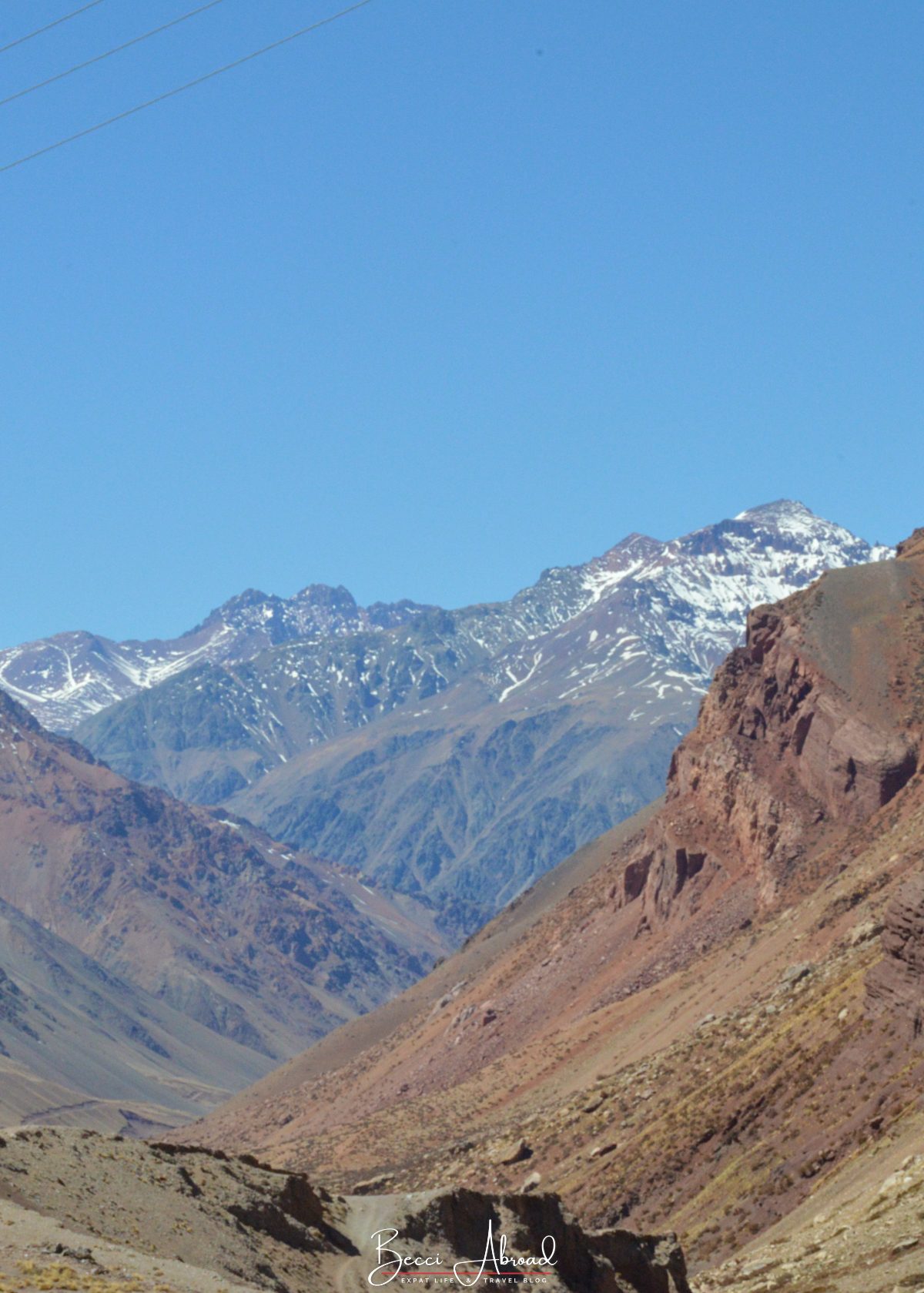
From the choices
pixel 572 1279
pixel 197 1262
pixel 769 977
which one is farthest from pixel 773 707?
pixel 197 1262

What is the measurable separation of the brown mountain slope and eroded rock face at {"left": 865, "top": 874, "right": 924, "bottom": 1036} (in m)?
0.10

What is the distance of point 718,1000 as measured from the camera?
89.6 m

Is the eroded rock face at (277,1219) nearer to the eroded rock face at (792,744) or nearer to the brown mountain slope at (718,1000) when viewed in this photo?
the brown mountain slope at (718,1000)

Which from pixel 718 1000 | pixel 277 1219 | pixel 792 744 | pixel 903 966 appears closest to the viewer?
pixel 277 1219

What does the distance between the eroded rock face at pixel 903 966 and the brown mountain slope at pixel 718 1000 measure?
0.10 m

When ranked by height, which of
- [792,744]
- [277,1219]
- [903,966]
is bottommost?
[903,966]

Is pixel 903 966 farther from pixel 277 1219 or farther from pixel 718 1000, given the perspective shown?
pixel 718 1000

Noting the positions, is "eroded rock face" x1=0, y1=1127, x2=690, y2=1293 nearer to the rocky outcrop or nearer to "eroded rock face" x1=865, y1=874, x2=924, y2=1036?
"eroded rock face" x1=865, y1=874, x2=924, y2=1036

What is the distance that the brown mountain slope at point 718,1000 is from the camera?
60375 millimetres

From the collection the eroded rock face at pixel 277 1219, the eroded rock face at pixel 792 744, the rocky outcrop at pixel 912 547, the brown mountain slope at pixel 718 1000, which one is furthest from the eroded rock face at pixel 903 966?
the rocky outcrop at pixel 912 547

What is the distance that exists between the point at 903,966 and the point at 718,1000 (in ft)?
101

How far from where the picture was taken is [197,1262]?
33.5 m

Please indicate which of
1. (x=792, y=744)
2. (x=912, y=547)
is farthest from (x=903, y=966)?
(x=912, y=547)

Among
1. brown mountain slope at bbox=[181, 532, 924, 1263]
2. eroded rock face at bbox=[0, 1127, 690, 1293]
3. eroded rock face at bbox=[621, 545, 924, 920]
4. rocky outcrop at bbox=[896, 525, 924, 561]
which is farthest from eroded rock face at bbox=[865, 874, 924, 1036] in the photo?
rocky outcrop at bbox=[896, 525, 924, 561]
